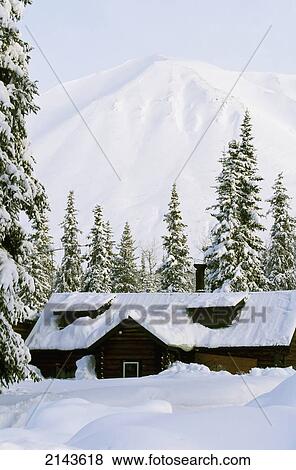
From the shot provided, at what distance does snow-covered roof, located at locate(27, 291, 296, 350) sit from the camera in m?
33.8

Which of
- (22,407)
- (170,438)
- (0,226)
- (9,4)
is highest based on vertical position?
(9,4)

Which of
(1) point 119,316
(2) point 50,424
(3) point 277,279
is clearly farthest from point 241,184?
(2) point 50,424

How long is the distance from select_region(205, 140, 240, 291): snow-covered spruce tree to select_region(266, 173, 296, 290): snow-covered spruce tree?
7404mm

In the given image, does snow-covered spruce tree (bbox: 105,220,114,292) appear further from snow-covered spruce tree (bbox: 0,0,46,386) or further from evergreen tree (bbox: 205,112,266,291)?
snow-covered spruce tree (bbox: 0,0,46,386)

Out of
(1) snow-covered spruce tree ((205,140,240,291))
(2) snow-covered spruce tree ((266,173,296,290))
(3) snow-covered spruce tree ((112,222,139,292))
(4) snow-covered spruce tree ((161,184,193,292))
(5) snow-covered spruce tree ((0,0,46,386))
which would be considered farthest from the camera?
(3) snow-covered spruce tree ((112,222,139,292))

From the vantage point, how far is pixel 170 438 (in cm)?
795

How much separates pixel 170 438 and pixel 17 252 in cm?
811

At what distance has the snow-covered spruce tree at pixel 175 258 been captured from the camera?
5047cm

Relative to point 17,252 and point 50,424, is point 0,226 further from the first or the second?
point 50,424

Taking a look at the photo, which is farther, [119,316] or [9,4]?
[119,316]

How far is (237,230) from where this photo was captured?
136 ft

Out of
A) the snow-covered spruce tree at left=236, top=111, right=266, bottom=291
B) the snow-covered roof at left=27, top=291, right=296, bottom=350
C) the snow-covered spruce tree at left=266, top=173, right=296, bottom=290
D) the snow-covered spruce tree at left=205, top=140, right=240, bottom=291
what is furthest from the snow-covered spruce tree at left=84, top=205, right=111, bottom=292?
the snow-covered roof at left=27, top=291, right=296, bottom=350

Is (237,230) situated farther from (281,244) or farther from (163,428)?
(163,428)

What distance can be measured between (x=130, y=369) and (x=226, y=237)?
35.7 ft
